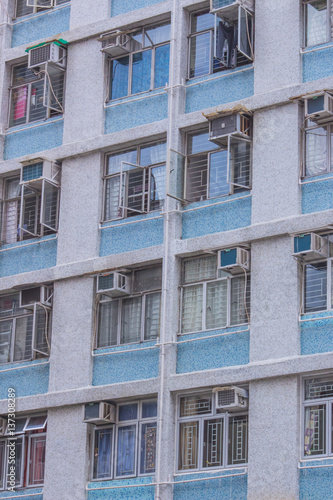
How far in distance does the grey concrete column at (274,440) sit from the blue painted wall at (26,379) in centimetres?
456

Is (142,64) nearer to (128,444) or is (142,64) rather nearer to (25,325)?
(25,325)

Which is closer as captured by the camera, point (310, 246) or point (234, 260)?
point (310, 246)

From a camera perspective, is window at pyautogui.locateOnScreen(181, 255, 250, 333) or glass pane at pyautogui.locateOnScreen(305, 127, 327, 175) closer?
glass pane at pyautogui.locateOnScreen(305, 127, 327, 175)

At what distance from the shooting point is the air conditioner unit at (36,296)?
21.9 m

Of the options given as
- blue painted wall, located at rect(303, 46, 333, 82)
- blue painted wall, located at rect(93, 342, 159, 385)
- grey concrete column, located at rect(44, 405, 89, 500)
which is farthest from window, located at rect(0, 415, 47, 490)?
blue painted wall, located at rect(303, 46, 333, 82)

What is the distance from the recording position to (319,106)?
757 inches

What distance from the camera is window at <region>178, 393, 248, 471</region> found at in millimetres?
19078

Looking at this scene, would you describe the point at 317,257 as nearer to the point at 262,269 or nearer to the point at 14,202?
the point at 262,269

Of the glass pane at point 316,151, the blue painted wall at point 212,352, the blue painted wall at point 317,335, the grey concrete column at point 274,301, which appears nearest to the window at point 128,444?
the blue painted wall at point 212,352

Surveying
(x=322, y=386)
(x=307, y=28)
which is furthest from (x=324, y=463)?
(x=307, y=28)

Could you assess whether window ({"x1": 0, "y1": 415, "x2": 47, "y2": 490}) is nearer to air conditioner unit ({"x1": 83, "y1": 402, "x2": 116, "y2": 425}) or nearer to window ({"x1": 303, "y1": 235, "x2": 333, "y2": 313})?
air conditioner unit ({"x1": 83, "y1": 402, "x2": 116, "y2": 425})

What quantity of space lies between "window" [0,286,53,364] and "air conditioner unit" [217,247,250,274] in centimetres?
394

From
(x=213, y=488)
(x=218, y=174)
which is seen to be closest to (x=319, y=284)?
(x=218, y=174)

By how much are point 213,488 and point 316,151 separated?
5.86 m
